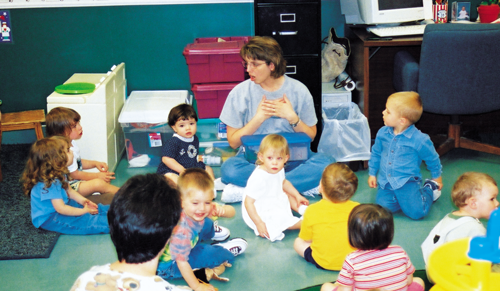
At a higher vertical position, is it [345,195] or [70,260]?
[345,195]

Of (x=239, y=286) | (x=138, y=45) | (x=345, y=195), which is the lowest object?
(x=239, y=286)

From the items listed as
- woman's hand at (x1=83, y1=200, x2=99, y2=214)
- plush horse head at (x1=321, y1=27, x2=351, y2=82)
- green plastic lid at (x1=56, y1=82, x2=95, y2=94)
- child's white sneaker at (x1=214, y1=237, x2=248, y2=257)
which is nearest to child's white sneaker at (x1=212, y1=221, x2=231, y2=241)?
child's white sneaker at (x1=214, y1=237, x2=248, y2=257)

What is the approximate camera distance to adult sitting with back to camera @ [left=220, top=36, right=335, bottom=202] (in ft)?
9.90

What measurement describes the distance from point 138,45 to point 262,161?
6.45ft

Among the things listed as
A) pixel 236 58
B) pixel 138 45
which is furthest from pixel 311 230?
pixel 138 45

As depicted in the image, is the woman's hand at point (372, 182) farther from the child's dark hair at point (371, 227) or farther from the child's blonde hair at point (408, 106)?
the child's dark hair at point (371, 227)

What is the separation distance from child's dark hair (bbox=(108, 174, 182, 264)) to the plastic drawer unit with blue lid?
1.66 meters

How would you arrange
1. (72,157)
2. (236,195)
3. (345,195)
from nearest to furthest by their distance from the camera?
(345,195) < (72,157) < (236,195)

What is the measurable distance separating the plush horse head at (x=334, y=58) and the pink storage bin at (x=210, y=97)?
65 cm

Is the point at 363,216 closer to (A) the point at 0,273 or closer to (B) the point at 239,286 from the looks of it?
(B) the point at 239,286

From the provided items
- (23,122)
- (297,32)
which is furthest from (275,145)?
(23,122)

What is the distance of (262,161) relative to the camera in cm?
265

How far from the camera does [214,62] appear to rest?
380 cm

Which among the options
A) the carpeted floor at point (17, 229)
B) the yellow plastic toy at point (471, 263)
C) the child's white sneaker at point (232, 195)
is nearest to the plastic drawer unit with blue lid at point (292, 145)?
the child's white sneaker at point (232, 195)
